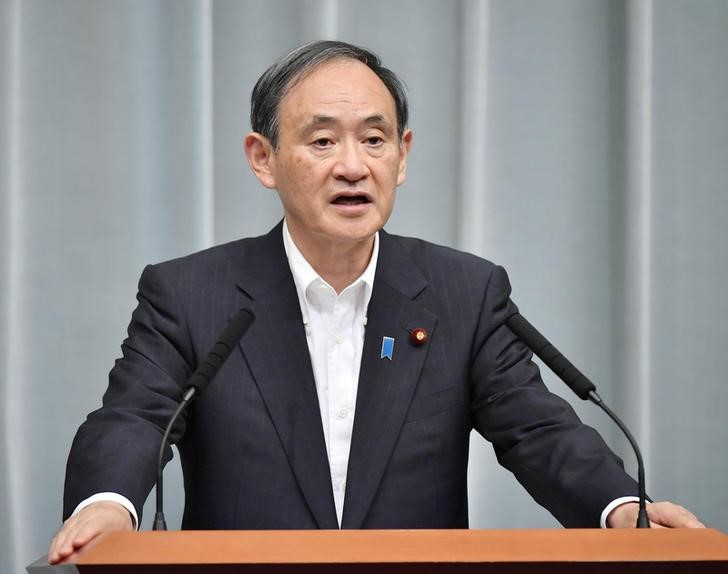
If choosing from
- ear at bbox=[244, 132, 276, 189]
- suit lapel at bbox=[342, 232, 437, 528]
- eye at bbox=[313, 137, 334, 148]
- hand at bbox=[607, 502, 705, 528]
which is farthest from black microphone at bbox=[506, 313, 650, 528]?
ear at bbox=[244, 132, 276, 189]

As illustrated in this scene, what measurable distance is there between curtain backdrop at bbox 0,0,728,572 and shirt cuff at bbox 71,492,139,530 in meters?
1.19

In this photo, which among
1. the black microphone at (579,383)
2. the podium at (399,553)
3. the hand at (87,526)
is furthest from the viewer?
the black microphone at (579,383)

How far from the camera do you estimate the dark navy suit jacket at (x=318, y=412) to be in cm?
181

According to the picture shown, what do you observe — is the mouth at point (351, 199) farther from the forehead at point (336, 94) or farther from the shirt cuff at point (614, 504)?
the shirt cuff at point (614, 504)

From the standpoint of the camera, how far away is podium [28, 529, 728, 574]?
3.34 ft

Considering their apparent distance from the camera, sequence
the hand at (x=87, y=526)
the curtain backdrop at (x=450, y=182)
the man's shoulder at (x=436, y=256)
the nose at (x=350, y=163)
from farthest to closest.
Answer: the curtain backdrop at (x=450, y=182) → the man's shoulder at (x=436, y=256) → the nose at (x=350, y=163) → the hand at (x=87, y=526)

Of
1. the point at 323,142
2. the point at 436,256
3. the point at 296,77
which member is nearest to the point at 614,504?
the point at 436,256

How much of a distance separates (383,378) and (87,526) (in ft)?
2.35

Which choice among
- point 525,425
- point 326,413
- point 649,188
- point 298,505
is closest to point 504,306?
point 525,425

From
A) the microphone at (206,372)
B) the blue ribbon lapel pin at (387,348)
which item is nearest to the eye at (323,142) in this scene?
the blue ribbon lapel pin at (387,348)

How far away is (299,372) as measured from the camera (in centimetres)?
193

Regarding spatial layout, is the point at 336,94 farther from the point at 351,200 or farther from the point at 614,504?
the point at 614,504

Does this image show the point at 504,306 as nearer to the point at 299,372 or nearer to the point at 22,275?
the point at 299,372

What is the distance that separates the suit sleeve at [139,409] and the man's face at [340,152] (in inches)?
13.3
